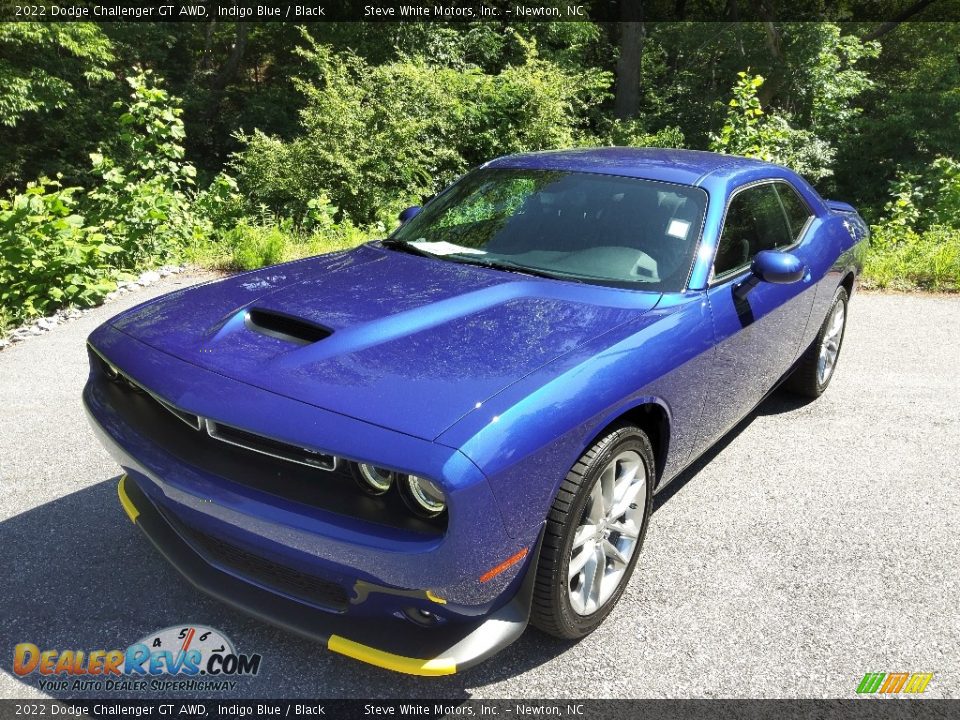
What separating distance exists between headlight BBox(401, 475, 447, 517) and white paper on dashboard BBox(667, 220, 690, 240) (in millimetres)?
1789

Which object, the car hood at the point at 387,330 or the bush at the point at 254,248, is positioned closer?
the car hood at the point at 387,330

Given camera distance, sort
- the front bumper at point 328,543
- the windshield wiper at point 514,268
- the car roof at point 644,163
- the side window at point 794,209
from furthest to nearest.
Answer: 1. the side window at point 794,209
2. the car roof at point 644,163
3. the windshield wiper at point 514,268
4. the front bumper at point 328,543

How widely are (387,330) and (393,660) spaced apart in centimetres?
104

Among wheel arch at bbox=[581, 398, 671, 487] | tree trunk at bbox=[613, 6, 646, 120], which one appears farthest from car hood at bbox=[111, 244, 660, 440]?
tree trunk at bbox=[613, 6, 646, 120]

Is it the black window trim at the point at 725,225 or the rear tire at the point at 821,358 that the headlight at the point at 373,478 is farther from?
the rear tire at the point at 821,358

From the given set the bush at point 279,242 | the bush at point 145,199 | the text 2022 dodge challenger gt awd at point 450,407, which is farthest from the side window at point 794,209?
the bush at point 145,199

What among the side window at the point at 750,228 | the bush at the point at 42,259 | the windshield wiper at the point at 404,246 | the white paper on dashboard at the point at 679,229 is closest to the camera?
the white paper on dashboard at the point at 679,229

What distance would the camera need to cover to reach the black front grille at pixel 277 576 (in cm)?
221

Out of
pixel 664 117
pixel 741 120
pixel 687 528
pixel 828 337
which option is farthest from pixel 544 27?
pixel 687 528

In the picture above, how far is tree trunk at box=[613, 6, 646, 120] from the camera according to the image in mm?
19359

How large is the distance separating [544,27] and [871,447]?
50.5ft

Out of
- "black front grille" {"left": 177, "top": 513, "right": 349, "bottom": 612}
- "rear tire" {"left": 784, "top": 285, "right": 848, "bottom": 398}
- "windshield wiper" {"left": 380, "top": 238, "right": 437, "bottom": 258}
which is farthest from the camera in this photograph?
"rear tire" {"left": 784, "top": 285, "right": 848, "bottom": 398}

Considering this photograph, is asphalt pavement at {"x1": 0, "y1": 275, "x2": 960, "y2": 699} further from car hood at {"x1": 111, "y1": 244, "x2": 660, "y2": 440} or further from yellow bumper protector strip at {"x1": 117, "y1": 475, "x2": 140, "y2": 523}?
car hood at {"x1": 111, "y1": 244, "x2": 660, "y2": 440}

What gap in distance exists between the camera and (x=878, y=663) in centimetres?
253
